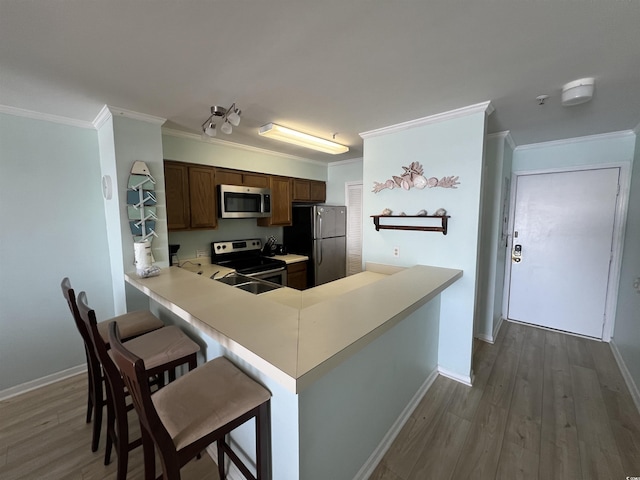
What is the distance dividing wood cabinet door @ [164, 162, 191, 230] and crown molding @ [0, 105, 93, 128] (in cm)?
73

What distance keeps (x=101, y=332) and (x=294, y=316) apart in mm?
1337

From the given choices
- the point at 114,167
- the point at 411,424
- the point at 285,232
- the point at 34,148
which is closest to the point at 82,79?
the point at 114,167

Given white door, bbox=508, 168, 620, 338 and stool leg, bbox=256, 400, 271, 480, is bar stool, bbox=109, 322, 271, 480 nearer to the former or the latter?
stool leg, bbox=256, 400, 271, 480

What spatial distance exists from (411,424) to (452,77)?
7.75 feet

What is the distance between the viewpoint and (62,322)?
243cm

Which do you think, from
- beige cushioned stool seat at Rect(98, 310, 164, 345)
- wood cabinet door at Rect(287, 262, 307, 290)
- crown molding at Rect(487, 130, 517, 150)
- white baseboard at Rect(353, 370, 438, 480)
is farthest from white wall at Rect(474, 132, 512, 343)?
beige cushioned stool seat at Rect(98, 310, 164, 345)

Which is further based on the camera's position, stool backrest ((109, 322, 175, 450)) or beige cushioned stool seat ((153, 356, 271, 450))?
beige cushioned stool seat ((153, 356, 271, 450))

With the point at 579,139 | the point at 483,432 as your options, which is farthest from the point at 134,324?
the point at 579,139

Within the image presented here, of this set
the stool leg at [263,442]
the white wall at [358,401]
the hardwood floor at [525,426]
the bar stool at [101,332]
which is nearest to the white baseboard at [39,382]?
the bar stool at [101,332]

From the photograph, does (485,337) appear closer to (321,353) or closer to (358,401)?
(358,401)

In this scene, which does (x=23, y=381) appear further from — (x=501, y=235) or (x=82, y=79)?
(x=501, y=235)

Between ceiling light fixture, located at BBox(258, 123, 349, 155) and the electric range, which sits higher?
ceiling light fixture, located at BBox(258, 123, 349, 155)

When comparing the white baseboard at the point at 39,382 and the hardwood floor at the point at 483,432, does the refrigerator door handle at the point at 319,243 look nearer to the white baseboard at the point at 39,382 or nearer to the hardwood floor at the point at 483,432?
the hardwood floor at the point at 483,432

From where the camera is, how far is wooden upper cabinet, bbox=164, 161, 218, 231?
9.09ft
